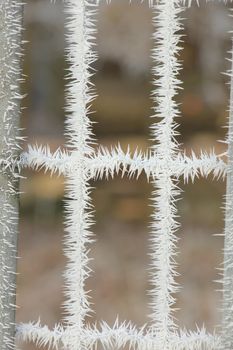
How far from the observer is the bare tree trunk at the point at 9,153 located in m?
0.78

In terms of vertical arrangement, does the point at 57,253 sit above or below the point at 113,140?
below

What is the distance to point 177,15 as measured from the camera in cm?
78

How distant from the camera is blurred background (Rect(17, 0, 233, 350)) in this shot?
281cm

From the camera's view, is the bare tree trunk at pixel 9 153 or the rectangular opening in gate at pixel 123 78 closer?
the bare tree trunk at pixel 9 153

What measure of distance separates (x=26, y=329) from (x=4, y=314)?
5cm

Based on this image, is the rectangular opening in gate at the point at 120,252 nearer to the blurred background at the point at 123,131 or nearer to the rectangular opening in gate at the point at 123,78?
the blurred background at the point at 123,131

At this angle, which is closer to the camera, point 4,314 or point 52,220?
point 4,314

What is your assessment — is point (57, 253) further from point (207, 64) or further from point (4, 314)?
point (4, 314)

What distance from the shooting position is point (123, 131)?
3.15 metres

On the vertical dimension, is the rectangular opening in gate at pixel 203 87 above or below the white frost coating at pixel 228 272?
above

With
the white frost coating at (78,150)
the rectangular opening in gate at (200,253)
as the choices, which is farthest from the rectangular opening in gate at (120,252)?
the white frost coating at (78,150)

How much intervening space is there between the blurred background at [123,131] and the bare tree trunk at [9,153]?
72.7 inches

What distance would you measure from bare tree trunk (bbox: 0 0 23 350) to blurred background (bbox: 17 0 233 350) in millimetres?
1846

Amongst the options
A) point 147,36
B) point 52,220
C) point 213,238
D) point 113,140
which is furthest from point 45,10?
point 213,238
